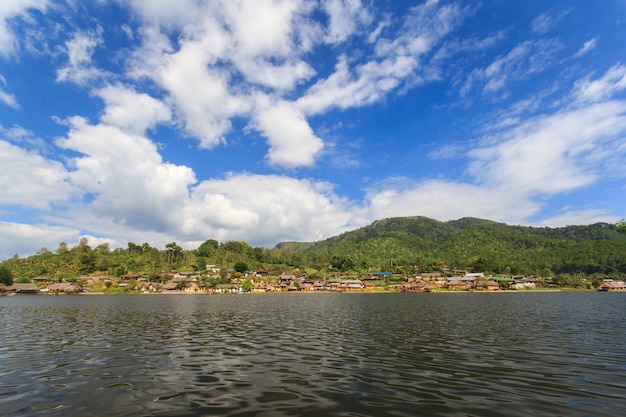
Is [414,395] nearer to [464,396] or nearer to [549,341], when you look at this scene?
[464,396]

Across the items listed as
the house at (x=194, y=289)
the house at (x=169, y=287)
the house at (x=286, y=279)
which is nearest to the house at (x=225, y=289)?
the house at (x=194, y=289)

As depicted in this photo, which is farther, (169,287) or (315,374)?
(169,287)

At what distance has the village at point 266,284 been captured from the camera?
521ft

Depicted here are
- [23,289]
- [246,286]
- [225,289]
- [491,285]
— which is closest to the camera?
[23,289]

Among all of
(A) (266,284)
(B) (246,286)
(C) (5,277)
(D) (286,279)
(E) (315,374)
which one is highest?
(C) (5,277)

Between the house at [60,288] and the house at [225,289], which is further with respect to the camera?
the house at [225,289]

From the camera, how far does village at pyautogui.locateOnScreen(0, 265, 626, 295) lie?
521 ft

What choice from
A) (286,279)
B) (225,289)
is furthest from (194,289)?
(286,279)

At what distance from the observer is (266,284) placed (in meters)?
181

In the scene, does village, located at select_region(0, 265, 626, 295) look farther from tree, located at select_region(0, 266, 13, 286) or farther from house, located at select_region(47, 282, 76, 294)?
tree, located at select_region(0, 266, 13, 286)

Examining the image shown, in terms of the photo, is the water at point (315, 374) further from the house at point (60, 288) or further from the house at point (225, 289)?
the house at point (60, 288)

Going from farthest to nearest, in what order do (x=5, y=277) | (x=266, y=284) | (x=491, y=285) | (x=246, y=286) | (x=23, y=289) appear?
(x=491, y=285) → (x=266, y=284) → (x=246, y=286) → (x=5, y=277) → (x=23, y=289)

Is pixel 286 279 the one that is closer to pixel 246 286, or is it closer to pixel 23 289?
pixel 246 286

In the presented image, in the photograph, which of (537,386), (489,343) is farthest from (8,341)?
(489,343)
